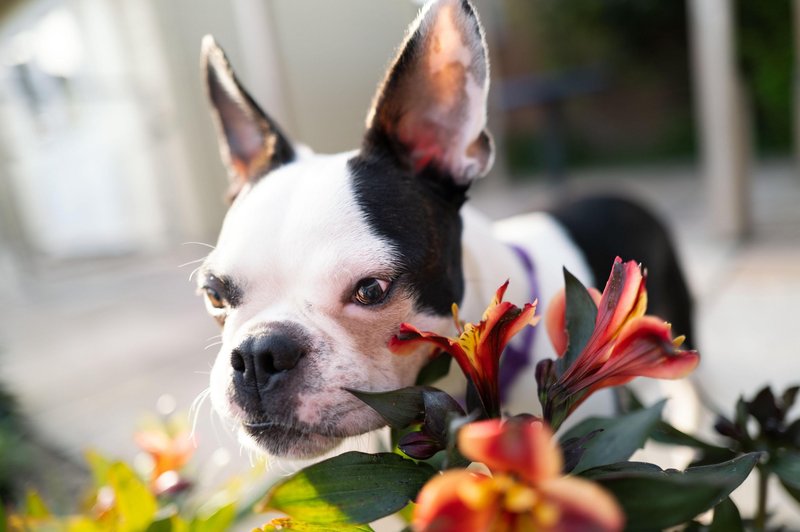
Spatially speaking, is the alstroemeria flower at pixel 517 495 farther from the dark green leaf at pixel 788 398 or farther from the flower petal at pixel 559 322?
the dark green leaf at pixel 788 398

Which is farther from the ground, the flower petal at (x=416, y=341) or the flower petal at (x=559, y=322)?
the flower petal at (x=416, y=341)

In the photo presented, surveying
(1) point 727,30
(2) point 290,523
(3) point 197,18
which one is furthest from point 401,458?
(3) point 197,18

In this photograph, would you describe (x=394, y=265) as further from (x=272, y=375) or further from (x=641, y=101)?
(x=641, y=101)

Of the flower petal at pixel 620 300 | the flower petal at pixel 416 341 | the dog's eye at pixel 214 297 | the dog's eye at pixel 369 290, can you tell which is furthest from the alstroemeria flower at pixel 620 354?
the dog's eye at pixel 214 297

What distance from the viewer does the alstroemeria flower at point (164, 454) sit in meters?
1.11

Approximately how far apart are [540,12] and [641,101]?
6.51ft

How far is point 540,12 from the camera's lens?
381 inches

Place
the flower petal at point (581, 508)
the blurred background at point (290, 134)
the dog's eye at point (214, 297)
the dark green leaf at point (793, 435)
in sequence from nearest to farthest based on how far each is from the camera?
the flower petal at point (581, 508), the dark green leaf at point (793, 435), the dog's eye at point (214, 297), the blurred background at point (290, 134)

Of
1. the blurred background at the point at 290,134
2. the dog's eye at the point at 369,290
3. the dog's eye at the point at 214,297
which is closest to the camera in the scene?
the dog's eye at the point at 369,290

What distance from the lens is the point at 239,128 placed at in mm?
1529

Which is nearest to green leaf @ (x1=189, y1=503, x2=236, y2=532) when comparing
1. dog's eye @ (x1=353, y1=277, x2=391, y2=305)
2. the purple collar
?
dog's eye @ (x1=353, y1=277, x2=391, y2=305)

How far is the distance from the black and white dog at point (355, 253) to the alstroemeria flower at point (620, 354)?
1.36 ft

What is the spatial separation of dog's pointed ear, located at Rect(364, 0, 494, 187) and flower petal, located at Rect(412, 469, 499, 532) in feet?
2.59

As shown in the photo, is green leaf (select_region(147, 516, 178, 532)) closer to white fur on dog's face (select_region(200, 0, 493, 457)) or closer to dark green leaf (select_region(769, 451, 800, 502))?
white fur on dog's face (select_region(200, 0, 493, 457))
